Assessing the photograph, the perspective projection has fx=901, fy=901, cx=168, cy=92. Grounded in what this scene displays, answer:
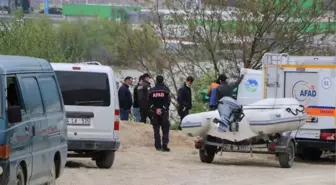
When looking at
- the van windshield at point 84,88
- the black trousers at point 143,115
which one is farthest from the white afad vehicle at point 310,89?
the van windshield at point 84,88

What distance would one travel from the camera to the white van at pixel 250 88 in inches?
853

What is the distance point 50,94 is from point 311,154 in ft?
32.6

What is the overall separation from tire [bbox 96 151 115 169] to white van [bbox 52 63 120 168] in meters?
0.53

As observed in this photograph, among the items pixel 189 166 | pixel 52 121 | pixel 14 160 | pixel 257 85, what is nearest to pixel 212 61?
pixel 257 85

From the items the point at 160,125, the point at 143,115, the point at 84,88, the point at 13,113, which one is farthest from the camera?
the point at 143,115

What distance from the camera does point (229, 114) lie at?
17.9 metres

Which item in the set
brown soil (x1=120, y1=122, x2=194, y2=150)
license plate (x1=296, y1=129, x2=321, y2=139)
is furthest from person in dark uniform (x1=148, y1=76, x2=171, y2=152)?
license plate (x1=296, y1=129, x2=321, y2=139)

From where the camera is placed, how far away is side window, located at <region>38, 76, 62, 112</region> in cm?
1209

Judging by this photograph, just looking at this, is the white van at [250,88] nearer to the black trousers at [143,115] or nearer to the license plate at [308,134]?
the license plate at [308,134]

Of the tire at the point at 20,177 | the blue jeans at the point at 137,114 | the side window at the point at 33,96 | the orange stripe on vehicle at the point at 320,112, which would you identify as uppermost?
the side window at the point at 33,96

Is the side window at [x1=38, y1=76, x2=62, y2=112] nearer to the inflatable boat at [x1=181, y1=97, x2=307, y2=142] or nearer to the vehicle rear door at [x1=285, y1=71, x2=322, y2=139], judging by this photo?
the inflatable boat at [x1=181, y1=97, x2=307, y2=142]

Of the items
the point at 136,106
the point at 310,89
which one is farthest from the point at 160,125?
the point at 136,106

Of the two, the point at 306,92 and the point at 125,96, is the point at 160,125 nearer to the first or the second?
the point at 306,92

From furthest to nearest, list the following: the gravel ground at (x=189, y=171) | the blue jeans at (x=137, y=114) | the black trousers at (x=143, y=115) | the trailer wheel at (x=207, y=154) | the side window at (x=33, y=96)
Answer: the blue jeans at (x=137, y=114), the black trousers at (x=143, y=115), the trailer wheel at (x=207, y=154), the gravel ground at (x=189, y=171), the side window at (x=33, y=96)
